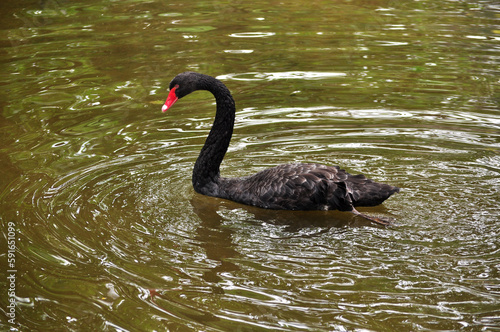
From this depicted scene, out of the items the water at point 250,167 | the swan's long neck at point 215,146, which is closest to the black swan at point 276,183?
the swan's long neck at point 215,146

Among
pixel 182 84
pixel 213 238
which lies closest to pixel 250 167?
pixel 182 84

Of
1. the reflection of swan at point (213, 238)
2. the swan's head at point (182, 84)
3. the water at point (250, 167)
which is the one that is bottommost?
the reflection of swan at point (213, 238)

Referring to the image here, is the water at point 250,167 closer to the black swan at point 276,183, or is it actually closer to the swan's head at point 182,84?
the black swan at point 276,183

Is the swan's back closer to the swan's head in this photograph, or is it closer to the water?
the water

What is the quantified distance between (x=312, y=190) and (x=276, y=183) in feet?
0.95

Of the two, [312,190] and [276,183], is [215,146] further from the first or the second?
[312,190]

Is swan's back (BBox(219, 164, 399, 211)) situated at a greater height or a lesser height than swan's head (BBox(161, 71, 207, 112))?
lesser

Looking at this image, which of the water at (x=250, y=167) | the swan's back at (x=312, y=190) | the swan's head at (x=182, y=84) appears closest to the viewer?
the water at (x=250, y=167)

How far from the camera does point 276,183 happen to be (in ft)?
15.8

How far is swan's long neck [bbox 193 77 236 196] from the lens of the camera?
17.1 feet

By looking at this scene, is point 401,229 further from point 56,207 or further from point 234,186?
point 56,207

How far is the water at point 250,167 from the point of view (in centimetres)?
364

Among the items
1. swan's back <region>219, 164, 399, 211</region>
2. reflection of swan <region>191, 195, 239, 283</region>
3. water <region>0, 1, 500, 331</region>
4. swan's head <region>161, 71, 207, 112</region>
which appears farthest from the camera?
swan's head <region>161, 71, 207, 112</region>

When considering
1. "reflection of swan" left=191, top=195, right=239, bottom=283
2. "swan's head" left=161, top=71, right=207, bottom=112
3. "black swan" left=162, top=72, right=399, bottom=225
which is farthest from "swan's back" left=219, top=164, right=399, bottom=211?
"swan's head" left=161, top=71, right=207, bottom=112
